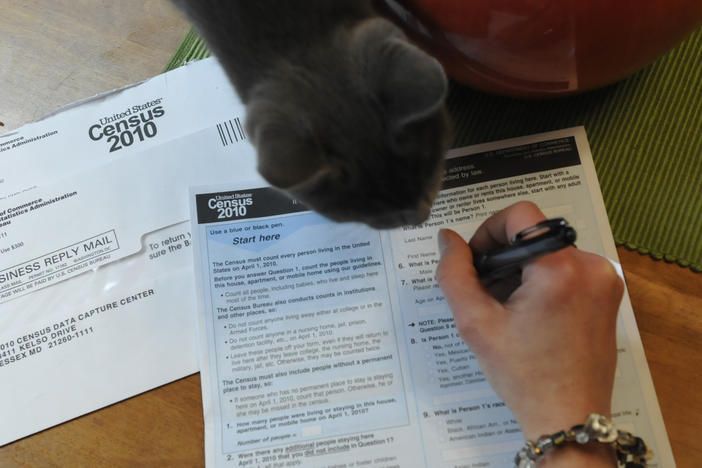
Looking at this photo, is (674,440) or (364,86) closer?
(364,86)

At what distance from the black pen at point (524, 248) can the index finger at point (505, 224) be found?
20 millimetres

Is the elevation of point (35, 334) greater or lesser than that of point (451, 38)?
lesser

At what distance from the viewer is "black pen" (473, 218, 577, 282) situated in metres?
0.44

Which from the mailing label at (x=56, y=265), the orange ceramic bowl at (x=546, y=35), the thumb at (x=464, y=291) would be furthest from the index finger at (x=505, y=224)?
the mailing label at (x=56, y=265)

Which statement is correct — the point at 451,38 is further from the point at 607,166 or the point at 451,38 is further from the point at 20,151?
the point at 20,151

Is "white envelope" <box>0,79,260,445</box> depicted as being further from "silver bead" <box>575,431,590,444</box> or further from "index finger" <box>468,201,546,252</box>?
"silver bead" <box>575,431,590,444</box>

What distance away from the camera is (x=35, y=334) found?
25.5 inches

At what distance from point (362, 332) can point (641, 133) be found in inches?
16.3

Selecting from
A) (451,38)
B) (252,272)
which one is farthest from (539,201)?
(252,272)

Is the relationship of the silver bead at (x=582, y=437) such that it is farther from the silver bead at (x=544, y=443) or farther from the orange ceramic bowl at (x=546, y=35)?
the orange ceramic bowl at (x=546, y=35)

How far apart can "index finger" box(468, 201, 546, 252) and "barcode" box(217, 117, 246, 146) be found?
32 cm

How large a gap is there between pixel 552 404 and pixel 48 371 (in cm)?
56

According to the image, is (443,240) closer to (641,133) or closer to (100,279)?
(641,133)

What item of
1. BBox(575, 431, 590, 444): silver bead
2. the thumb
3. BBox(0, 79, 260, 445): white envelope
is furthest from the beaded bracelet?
BBox(0, 79, 260, 445): white envelope
